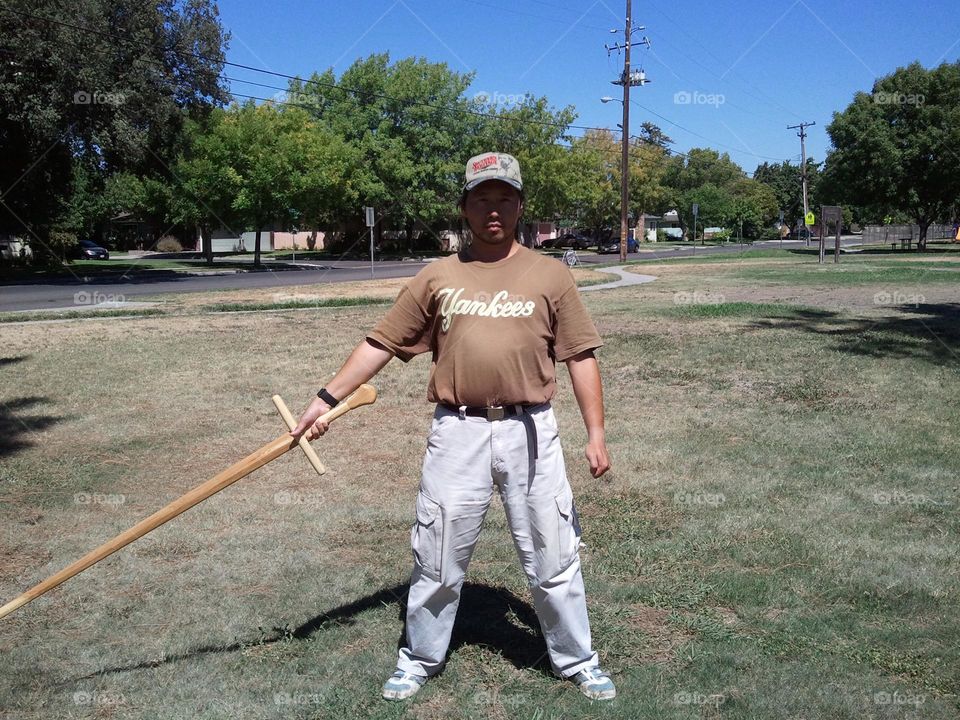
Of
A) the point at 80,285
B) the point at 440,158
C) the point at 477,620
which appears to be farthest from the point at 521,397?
the point at 440,158

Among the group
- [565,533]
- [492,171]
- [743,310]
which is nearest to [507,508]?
[565,533]

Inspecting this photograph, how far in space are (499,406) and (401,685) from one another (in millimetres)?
1108

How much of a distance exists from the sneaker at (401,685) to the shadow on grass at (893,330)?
8973 millimetres

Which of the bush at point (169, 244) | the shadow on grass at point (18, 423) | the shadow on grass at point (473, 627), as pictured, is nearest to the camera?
the shadow on grass at point (473, 627)

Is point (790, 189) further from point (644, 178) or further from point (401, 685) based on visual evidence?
point (401, 685)

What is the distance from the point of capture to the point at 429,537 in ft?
10.4

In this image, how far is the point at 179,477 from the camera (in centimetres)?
642

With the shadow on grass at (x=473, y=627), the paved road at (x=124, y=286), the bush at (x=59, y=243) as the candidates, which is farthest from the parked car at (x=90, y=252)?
the shadow on grass at (x=473, y=627)

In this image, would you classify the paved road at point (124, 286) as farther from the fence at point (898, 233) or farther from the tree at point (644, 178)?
the fence at point (898, 233)

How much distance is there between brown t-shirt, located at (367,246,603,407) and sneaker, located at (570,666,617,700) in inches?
41.0

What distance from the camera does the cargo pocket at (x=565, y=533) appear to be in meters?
3.18

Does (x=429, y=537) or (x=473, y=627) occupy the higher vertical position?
(x=429, y=537)

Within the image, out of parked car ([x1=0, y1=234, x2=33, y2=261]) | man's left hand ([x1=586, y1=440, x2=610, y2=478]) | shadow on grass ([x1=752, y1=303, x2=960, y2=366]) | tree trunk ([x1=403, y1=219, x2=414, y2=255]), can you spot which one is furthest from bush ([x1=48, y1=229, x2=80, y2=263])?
man's left hand ([x1=586, y1=440, x2=610, y2=478])

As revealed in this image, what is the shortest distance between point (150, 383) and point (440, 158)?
42.9 m
